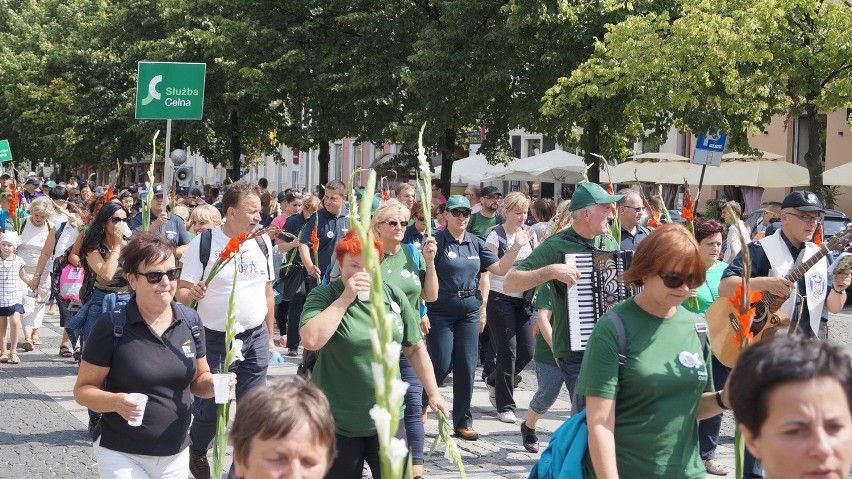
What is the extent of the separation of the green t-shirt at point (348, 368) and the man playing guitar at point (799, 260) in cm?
251

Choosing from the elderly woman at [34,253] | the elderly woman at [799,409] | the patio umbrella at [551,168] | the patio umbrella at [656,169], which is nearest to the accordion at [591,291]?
the elderly woman at [799,409]

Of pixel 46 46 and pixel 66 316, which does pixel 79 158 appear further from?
pixel 66 316

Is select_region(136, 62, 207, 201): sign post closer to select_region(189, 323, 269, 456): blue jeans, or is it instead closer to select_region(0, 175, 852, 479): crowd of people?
select_region(0, 175, 852, 479): crowd of people

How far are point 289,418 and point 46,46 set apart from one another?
1926 inches

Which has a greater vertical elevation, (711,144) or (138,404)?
(711,144)

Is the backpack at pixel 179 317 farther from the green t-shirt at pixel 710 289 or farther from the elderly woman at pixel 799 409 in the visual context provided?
the green t-shirt at pixel 710 289

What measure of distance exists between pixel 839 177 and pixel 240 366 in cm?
2162

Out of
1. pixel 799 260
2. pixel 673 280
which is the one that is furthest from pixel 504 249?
pixel 673 280

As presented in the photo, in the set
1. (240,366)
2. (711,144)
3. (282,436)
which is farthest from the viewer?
(711,144)

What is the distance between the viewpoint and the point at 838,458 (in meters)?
2.44

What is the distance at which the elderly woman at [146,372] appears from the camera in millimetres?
4992

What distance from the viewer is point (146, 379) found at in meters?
5.06

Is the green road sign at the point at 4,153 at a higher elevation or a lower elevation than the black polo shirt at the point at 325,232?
higher

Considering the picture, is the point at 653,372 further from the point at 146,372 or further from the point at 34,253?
the point at 34,253
